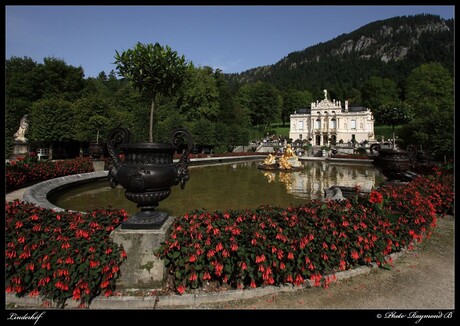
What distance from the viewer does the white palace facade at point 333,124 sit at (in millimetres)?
62719

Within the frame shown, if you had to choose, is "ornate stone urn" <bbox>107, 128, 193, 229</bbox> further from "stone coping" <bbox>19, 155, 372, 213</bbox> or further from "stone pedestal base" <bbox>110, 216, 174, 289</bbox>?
"stone coping" <bbox>19, 155, 372, 213</bbox>

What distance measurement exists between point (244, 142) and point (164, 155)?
37.5m

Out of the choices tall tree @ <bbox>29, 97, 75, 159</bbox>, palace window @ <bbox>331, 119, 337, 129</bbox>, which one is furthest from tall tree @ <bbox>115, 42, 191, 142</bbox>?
palace window @ <bbox>331, 119, 337, 129</bbox>

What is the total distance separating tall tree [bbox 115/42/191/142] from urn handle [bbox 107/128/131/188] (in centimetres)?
2339

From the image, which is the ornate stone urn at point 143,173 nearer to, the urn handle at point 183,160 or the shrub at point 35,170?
the urn handle at point 183,160

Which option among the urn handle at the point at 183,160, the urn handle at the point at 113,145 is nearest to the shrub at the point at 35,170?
the urn handle at the point at 113,145

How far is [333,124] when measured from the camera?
→ 6650 centimetres

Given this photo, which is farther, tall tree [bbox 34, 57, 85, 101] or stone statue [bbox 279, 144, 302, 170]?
tall tree [bbox 34, 57, 85, 101]

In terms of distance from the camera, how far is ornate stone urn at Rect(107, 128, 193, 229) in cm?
355

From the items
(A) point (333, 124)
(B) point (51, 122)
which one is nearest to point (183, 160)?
(B) point (51, 122)

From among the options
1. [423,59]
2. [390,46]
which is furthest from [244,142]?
[390,46]

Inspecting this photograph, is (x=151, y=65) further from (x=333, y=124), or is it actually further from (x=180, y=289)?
(x=333, y=124)

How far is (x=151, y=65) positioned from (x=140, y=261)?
82.2 ft

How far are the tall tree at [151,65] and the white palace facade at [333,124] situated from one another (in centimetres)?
4616
